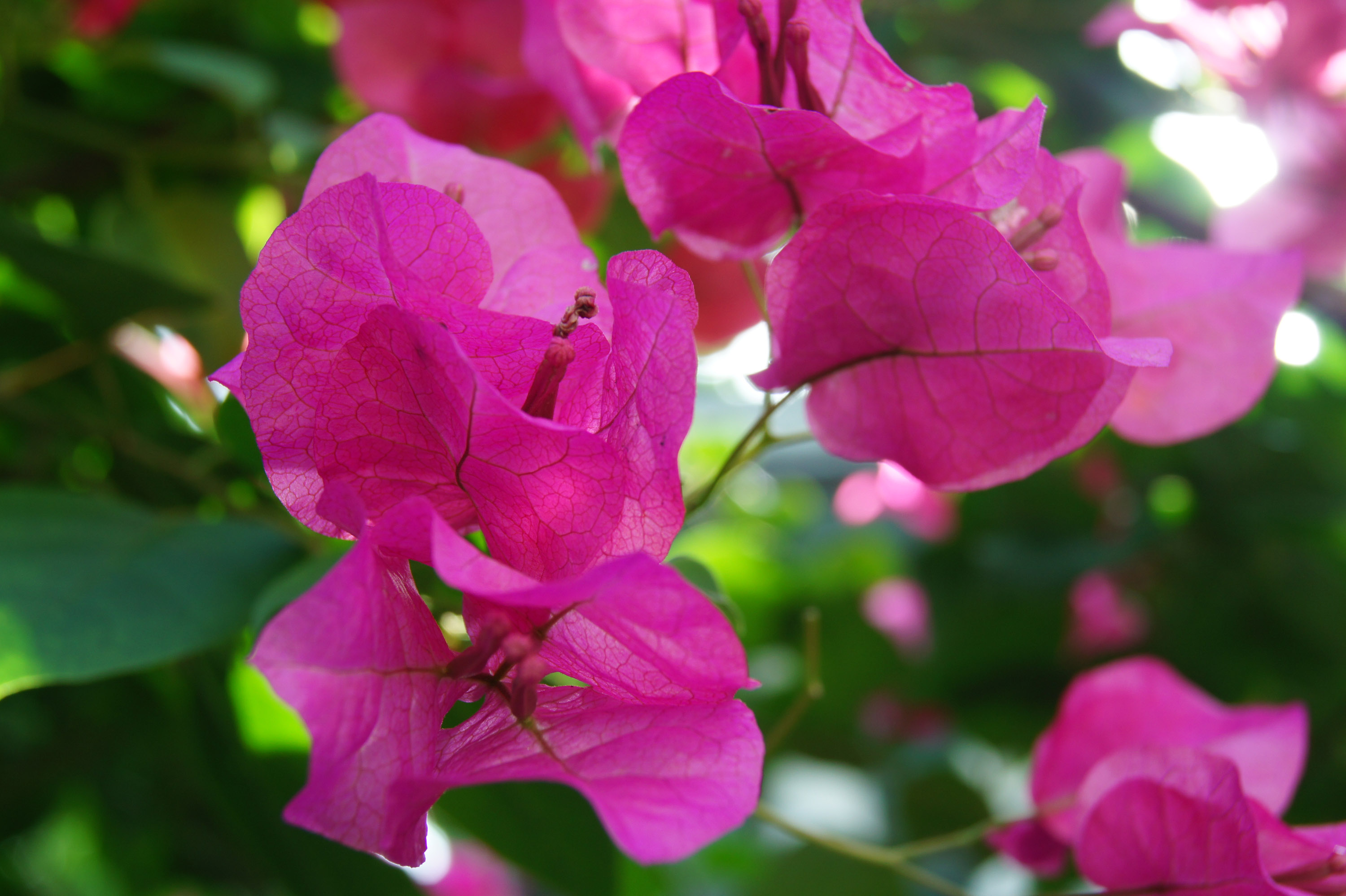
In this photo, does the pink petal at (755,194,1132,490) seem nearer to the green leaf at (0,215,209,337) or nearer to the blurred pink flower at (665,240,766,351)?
the blurred pink flower at (665,240,766,351)

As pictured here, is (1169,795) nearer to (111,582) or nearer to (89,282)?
(111,582)

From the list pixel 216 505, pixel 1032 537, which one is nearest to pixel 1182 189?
pixel 1032 537

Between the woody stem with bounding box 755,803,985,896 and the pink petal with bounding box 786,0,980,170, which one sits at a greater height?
the pink petal with bounding box 786,0,980,170

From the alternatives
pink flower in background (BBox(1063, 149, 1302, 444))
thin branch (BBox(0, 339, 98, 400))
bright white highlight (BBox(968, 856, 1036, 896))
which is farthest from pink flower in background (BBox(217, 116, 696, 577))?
bright white highlight (BBox(968, 856, 1036, 896))

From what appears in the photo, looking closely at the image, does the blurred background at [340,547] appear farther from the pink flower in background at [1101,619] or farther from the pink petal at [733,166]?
the pink petal at [733,166]

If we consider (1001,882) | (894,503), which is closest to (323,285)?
(1001,882)

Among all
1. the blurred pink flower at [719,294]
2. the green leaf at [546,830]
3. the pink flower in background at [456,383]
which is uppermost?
the pink flower in background at [456,383]

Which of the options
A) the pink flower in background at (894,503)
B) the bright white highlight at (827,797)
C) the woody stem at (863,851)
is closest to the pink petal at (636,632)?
the woody stem at (863,851)
